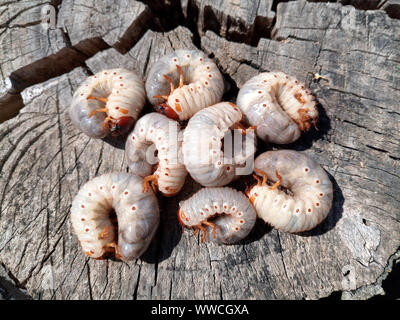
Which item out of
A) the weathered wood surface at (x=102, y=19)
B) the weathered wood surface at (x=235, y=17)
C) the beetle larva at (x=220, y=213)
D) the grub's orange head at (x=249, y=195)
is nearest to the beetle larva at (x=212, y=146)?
the beetle larva at (x=220, y=213)

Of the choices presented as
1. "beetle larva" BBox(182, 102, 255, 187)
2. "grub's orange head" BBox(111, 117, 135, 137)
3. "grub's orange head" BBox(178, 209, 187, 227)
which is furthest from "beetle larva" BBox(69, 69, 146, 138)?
"grub's orange head" BBox(178, 209, 187, 227)

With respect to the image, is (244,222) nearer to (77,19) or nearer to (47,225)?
(47,225)

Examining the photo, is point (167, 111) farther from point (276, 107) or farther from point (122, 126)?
point (276, 107)

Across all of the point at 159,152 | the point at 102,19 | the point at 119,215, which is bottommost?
the point at 119,215

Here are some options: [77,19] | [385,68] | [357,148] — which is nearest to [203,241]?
[357,148]

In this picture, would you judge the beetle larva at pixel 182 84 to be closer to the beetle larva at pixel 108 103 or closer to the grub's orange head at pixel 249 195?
the beetle larva at pixel 108 103

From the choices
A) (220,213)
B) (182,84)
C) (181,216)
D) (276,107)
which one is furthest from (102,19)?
(220,213)
